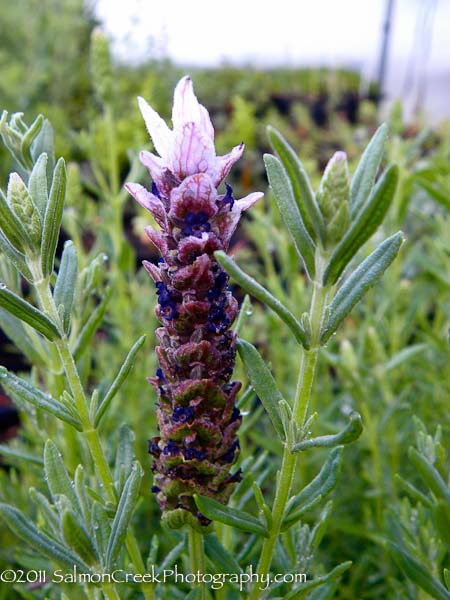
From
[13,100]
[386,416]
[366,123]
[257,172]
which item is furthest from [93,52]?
[366,123]

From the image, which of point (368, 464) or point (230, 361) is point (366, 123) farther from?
point (230, 361)

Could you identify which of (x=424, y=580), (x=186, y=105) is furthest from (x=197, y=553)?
(x=186, y=105)

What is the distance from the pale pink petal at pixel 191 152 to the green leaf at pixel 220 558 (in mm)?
428

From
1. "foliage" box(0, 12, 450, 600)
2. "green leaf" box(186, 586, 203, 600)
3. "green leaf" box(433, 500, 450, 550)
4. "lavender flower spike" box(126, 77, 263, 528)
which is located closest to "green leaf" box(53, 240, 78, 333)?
"foliage" box(0, 12, 450, 600)

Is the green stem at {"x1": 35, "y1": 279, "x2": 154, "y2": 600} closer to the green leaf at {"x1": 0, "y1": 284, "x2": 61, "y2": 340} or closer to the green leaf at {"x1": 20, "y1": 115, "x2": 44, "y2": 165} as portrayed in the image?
the green leaf at {"x1": 0, "y1": 284, "x2": 61, "y2": 340}

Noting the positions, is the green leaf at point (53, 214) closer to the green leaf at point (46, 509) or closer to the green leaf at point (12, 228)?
the green leaf at point (12, 228)

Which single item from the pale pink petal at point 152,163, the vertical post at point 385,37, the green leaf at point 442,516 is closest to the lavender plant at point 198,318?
the pale pink petal at point 152,163

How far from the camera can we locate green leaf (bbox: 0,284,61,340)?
581 millimetres

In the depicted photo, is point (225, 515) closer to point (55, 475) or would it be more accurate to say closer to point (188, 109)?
point (55, 475)

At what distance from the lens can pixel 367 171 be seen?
58cm

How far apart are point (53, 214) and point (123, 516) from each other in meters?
0.30

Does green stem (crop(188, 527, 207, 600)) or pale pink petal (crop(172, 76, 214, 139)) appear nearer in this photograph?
pale pink petal (crop(172, 76, 214, 139))

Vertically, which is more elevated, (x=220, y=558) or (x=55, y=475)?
(x=55, y=475)

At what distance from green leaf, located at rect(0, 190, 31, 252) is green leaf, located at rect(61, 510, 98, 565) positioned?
0.25 meters
